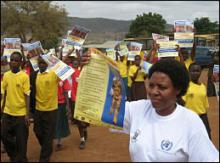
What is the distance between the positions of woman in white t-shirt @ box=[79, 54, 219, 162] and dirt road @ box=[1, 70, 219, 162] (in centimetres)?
462

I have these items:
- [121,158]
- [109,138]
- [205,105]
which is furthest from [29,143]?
[205,105]

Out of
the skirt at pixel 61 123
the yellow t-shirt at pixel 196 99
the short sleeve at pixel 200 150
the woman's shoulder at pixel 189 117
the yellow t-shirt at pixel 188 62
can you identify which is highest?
the woman's shoulder at pixel 189 117

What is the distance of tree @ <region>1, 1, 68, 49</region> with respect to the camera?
159 feet

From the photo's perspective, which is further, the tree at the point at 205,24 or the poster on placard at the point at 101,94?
the tree at the point at 205,24

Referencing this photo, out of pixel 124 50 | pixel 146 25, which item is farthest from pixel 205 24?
pixel 124 50

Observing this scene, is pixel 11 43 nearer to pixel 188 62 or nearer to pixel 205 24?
pixel 188 62

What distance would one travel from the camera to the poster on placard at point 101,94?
8.81 feet

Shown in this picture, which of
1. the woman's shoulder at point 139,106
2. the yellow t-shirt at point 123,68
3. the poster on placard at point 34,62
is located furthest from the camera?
the yellow t-shirt at point 123,68

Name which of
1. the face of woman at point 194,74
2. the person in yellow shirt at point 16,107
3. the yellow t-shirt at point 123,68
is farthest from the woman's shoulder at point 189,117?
the yellow t-shirt at point 123,68

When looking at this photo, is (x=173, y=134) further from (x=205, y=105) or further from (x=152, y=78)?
(x=205, y=105)

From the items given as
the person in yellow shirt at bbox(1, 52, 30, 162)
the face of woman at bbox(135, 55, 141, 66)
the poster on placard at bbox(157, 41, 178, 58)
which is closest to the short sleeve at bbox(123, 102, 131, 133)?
the person in yellow shirt at bbox(1, 52, 30, 162)

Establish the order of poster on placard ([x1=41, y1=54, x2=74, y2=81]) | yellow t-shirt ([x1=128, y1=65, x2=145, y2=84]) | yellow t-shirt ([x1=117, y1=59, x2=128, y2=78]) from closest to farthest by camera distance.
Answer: poster on placard ([x1=41, y1=54, x2=74, y2=81]), yellow t-shirt ([x1=128, y1=65, x2=145, y2=84]), yellow t-shirt ([x1=117, y1=59, x2=128, y2=78])

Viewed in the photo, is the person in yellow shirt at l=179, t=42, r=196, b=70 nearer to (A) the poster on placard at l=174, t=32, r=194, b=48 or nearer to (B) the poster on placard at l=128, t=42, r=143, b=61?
(A) the poster on placard at l=174, t=32, r=194, b=48

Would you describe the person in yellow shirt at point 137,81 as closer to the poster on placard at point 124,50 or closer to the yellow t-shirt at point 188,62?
the poster on placard at point 124,50
